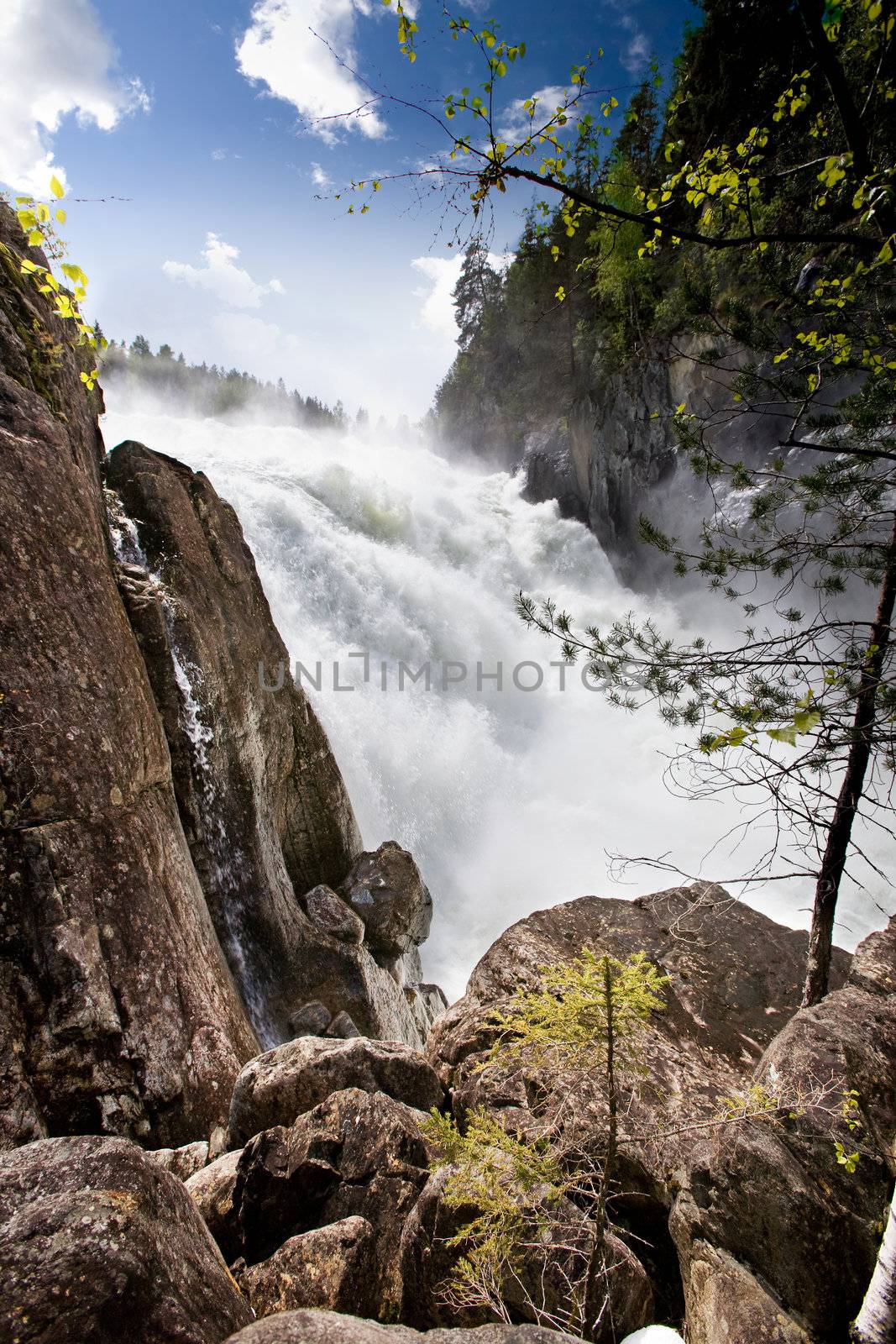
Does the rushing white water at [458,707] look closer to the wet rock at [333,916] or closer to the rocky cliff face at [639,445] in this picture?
the rocky cliff face at [639,445]

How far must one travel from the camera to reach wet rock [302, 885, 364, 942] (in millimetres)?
8492

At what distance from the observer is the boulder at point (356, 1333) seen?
175 cm

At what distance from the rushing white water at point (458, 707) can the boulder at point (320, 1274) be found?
1138 centimetres

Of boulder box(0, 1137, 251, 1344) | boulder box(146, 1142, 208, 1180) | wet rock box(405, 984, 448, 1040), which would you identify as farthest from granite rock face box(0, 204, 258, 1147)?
wet rock box(405, 984, 448, 1040)

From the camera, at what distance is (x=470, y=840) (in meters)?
16.8

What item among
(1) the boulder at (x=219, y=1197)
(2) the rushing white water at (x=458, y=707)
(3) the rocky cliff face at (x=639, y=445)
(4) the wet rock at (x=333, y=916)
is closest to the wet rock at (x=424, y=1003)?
(2) the rushing white water at (x=458, y=707)

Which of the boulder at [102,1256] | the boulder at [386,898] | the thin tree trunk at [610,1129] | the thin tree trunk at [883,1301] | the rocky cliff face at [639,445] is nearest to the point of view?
the boulder at [102,1256]

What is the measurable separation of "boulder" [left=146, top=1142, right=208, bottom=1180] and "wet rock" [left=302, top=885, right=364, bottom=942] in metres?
4.20

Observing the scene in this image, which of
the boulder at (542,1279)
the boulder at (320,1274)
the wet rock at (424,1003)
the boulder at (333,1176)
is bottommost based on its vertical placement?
the wet rock at (424,1003)

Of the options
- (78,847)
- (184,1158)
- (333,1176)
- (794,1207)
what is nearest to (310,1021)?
(184,1158)

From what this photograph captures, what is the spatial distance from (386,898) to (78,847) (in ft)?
20.2

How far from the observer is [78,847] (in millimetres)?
4383

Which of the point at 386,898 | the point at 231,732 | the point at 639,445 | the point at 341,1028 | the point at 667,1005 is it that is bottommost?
the point at 386,898

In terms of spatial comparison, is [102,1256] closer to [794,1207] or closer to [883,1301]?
[883,1301]
